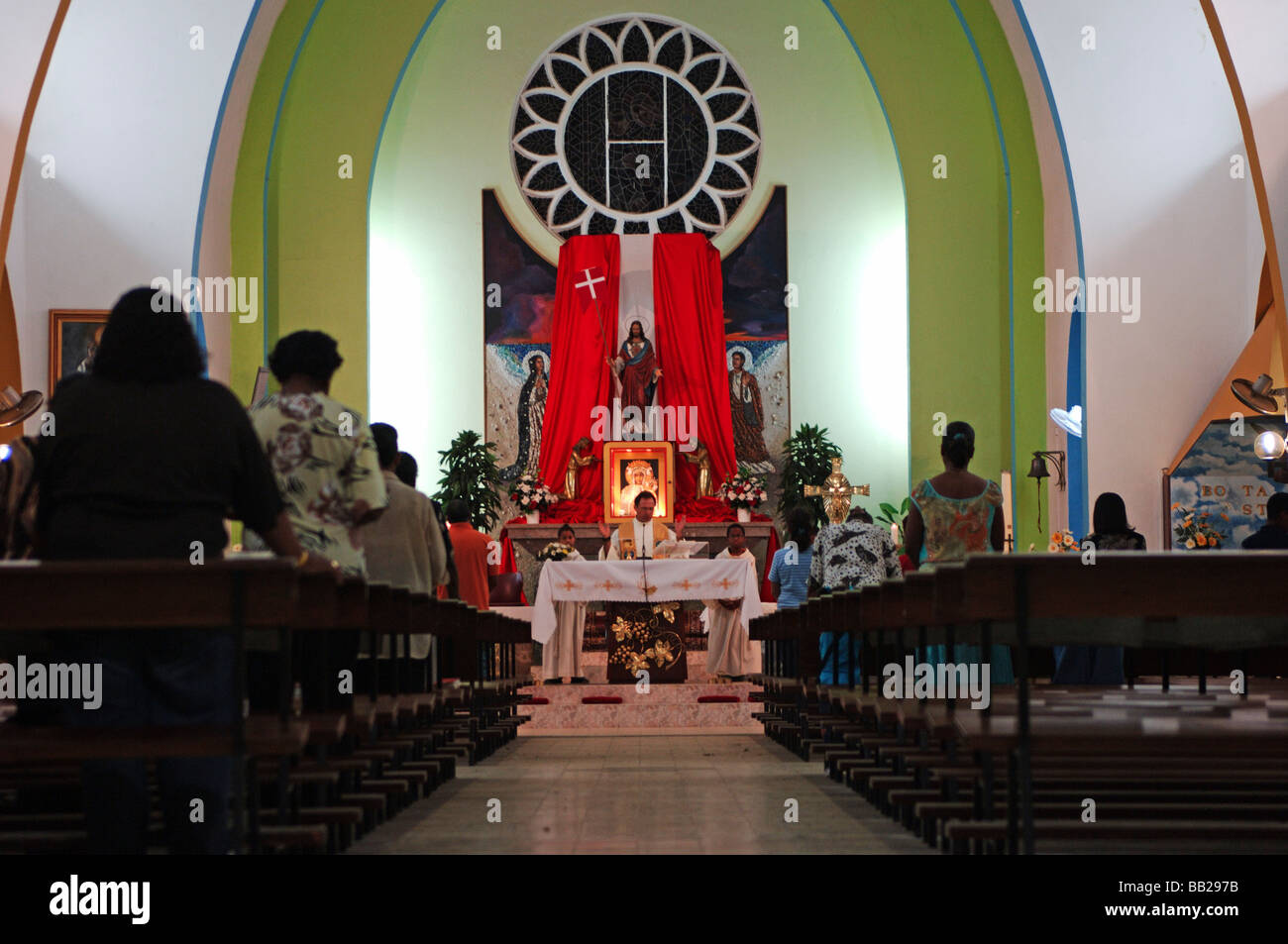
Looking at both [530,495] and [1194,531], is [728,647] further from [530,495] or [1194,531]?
[530,495]

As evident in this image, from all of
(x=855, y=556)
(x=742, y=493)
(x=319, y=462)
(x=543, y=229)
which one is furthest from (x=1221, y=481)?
(x=319, y=462)

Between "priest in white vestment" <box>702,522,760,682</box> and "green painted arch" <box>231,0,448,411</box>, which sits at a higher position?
"green painted arch" <box>231,0,448,411</box>

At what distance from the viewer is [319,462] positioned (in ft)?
14.6

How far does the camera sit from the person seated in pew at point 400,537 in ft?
19.5

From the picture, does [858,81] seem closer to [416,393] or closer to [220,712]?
[416,393]

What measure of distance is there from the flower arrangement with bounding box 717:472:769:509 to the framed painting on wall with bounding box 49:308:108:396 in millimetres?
6827

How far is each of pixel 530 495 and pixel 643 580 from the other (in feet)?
19.0

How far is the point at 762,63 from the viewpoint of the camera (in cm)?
1889

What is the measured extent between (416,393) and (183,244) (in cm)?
462

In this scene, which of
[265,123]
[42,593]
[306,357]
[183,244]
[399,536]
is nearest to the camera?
[42,593]

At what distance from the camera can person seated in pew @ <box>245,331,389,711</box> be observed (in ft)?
14.6

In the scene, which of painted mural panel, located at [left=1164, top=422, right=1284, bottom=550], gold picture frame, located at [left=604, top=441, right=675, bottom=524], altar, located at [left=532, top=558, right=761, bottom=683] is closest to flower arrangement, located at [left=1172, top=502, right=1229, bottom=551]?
painted mural panel, located at [left=1164, top=422, right=1284, bottom=550]

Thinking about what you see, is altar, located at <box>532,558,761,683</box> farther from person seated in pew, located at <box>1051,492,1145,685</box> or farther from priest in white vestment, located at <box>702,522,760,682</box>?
person seated in pew, located at <box>1051,492,1145,685</box>
